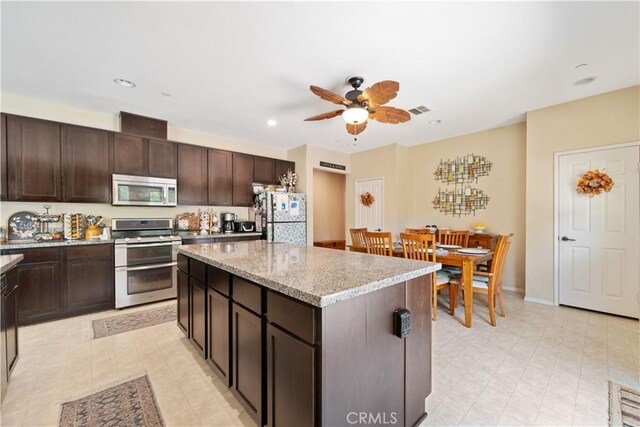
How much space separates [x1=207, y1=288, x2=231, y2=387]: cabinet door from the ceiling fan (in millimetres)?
1870

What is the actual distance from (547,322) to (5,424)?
4.56 metres

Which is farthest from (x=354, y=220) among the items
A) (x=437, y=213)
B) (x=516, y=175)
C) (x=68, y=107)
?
(x=68, y=107)

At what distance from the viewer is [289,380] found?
1158mm

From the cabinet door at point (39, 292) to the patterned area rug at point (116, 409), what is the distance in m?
1.90

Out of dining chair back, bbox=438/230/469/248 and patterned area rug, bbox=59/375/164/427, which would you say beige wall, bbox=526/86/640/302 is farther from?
patterned area rug, bbox=59/375/164/427

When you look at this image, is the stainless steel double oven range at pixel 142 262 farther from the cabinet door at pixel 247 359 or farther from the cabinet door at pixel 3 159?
the cabinet door at pixel 247 359

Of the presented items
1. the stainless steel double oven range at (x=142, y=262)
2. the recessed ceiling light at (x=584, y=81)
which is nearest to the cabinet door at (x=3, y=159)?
the stainless steel double oven range at (x=142, y=262)

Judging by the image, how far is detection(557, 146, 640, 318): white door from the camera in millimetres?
2969

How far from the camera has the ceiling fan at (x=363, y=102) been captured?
2.32m

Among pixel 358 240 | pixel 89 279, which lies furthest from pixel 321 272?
pixel 89 279

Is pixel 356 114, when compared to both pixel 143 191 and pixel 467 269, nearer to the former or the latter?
pixel 467 269

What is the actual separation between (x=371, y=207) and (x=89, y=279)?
4.68 m

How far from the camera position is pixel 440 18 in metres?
1.91

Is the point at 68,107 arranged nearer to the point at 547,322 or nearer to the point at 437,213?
the point at 437,213
